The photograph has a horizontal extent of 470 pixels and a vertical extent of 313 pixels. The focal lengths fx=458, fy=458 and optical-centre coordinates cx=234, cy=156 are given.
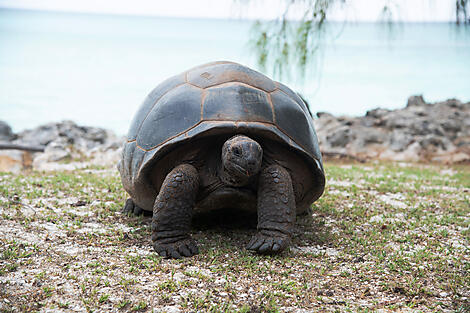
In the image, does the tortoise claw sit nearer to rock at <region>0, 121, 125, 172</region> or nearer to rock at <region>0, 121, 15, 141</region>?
rock at <region>0, 121, 125, 172</region>

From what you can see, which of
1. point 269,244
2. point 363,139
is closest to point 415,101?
point 363,139

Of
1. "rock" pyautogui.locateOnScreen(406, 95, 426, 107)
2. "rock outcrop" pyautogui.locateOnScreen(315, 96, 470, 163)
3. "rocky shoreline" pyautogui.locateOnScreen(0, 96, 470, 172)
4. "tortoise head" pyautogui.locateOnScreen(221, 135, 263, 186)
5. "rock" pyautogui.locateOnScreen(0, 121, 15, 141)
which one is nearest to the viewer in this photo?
"tortoise head" pyautogui.locateOnScreen(221, 135, 263, 186)

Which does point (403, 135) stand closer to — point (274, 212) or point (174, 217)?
point (274, 212)

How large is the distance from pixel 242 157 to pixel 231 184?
1.03 feet

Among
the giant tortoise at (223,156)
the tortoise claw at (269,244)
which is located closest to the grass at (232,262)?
the tortoise claw at (269,244)

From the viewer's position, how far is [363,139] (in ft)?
26.3

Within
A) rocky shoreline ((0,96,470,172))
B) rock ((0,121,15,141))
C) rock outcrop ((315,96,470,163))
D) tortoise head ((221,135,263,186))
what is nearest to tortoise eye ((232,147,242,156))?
tortoise head ((221,135,263,186))

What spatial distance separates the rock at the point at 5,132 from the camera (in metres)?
9.19

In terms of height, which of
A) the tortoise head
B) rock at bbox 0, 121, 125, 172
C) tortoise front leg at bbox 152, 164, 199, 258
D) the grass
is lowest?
rock at bbox 0, 121, 125, 172

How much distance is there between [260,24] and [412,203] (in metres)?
2.95

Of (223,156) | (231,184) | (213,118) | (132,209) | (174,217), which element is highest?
(213,118)

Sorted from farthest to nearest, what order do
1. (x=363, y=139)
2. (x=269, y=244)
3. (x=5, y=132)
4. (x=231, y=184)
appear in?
1. (x=5, y=132)
2. (x=363, y=139)
3. (x=231, y=184)
4. (x=269, y=244)

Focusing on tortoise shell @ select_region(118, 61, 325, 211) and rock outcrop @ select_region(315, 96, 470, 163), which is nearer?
tortoise shell @ select_region(118, 61, 325, 211)

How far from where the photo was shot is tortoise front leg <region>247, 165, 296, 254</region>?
9.08 feet
